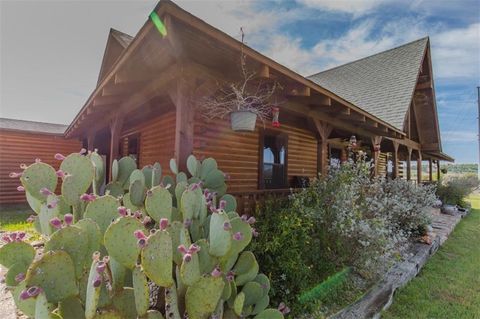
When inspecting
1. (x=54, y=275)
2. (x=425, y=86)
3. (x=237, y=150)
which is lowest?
(x=54, y=275)

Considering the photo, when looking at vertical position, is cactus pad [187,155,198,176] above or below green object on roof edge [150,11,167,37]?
below

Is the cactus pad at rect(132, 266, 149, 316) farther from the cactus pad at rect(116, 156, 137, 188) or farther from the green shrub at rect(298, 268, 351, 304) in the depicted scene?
the green shrub at rect(298, 268, 351, 304)

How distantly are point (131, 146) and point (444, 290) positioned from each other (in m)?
8.47

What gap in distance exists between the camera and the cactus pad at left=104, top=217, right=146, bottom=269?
1485mm

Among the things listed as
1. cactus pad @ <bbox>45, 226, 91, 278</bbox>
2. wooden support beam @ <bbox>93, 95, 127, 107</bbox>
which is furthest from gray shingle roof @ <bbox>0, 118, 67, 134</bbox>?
cactus pad @ <bbox>45, 226, 91, 278</bbox>

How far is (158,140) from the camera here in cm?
636

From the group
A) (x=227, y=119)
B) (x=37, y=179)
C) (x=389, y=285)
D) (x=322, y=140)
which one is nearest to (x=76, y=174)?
(x=37, y=179)

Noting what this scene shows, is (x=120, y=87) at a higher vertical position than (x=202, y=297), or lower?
higher

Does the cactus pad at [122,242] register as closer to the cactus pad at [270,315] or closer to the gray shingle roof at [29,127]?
the cactus pad at [270,315]

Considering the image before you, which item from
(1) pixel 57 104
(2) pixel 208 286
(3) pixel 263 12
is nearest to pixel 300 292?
(2) pixel 208 286

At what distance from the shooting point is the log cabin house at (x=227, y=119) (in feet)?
9.96

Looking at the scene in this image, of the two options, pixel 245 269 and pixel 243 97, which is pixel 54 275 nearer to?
pixel 245 269

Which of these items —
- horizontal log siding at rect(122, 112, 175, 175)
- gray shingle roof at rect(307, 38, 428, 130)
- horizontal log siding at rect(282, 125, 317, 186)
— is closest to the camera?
horizontal log siding at rect(122, 112, 175, 175)

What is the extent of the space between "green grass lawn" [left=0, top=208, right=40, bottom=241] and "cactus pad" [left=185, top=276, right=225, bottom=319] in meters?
5.01
